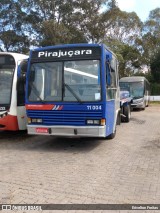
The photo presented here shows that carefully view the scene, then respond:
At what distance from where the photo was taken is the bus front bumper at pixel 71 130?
8156mm

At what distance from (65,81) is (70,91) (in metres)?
0.31

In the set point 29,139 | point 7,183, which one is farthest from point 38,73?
point 7,183

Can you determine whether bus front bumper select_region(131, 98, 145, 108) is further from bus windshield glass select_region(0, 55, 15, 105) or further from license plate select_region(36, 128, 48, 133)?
license plate select_region(36, 128, 48, 133)

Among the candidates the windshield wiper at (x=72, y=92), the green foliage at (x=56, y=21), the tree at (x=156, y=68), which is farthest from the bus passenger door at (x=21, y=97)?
the tree at (x=156, y=68)

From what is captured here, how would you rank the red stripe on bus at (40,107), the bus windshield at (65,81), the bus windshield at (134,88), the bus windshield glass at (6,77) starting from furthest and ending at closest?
the bus windshield at (134,88)
the bus windshield glass at (6,77)
the red stripe on bus at (40,107)
the bus windshield at (65,81)

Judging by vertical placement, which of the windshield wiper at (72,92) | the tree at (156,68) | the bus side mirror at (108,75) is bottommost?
the windshield wiper at (72,92)

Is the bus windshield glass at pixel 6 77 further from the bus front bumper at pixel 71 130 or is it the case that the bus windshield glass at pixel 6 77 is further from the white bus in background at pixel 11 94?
the bus front bumper at pixel 71 130

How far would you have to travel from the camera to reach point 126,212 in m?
4.68

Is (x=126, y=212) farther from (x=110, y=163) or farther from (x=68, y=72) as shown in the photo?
(x=68, y=72)

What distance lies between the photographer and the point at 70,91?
27.5ft

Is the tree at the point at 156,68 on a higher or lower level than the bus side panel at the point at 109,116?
higher

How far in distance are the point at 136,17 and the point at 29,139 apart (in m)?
42.9

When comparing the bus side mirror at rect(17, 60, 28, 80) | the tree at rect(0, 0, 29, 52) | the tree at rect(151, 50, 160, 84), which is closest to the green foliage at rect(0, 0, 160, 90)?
the tree at rect(0, 0, 29, 52)

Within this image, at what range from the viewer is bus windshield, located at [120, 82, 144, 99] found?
23.2 meters
